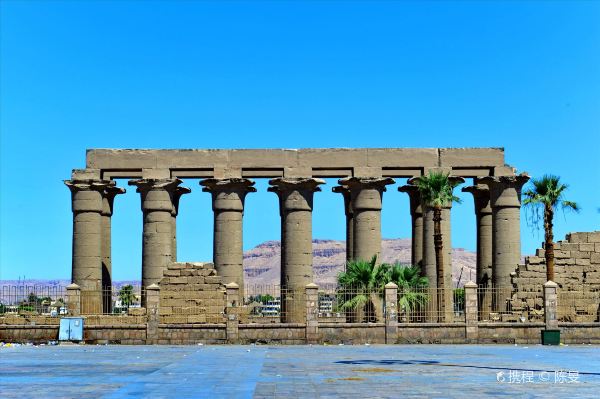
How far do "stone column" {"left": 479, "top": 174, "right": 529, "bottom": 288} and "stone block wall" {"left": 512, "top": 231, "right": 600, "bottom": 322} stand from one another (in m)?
1.70

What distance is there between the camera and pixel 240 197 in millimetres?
45250

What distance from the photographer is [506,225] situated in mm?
44625

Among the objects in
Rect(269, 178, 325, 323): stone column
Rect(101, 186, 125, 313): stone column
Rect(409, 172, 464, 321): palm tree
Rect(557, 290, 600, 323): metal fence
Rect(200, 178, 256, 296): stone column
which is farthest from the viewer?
Rect(101, 186, 125, 313): stone column

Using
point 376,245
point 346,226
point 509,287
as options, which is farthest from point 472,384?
point 346,226

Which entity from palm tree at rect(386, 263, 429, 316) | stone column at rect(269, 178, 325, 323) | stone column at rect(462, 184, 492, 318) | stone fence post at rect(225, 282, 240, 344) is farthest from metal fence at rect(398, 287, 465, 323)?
stone fence post at rect(225, 282, 240, 344)

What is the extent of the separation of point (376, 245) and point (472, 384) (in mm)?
26104

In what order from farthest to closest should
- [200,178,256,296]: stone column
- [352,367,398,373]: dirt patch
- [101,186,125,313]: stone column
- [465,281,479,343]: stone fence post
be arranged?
[101,186,125,313]: stone column
[200,178,256,296]: stone column
[465,281,479,343]: stone fence post
[352,367,398,373]: dirt patch

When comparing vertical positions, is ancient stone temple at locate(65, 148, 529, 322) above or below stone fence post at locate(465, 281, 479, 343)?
above

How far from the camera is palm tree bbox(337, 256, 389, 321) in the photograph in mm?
39531

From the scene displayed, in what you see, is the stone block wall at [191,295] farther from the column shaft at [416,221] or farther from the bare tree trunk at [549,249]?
the bare tree trunk at [549,249]

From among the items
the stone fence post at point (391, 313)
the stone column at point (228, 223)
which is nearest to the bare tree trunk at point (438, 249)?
the stone fence post at point (391, 313)

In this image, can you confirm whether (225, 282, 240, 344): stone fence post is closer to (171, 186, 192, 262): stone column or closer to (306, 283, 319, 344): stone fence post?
(306, 283, 319, 344): stone fence post

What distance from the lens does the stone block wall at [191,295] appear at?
40594 mm

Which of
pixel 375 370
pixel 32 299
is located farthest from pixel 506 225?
pixel 375 370
